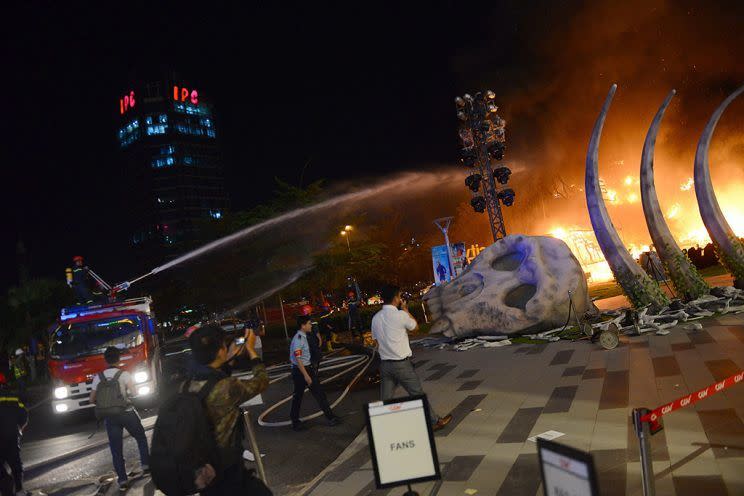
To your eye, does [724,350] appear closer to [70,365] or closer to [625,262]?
[625,262]

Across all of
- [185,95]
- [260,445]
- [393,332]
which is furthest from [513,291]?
[185,95]

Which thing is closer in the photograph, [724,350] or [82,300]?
[724,350]

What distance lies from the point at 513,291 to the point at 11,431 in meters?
12.6

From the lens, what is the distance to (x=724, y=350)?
343 inches

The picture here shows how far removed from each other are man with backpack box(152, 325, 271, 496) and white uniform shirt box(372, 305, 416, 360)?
3.01 m

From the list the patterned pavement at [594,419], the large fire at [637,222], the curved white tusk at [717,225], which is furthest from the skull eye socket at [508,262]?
the large fire at [637,222]

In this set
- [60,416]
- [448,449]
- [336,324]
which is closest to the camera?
[448,449]

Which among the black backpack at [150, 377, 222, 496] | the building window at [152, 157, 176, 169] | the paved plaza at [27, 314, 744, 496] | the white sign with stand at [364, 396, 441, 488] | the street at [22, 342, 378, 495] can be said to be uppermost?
the building window at [152, 157, 176, 169]

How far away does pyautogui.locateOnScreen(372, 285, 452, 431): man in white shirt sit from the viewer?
6.54 meters

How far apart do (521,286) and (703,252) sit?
23.7 metres

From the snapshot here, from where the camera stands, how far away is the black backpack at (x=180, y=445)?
288cm

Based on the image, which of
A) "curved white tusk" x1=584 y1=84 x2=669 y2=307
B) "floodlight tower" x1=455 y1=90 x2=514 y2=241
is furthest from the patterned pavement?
"floodlight tower" x1=455 y1=90 x2=514 y2=241

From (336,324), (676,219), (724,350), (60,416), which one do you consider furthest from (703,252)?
(60,416)

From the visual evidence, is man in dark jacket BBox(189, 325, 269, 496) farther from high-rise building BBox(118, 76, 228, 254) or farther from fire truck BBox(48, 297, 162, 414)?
high-rise building BBox(118, 76, 228, 254)
